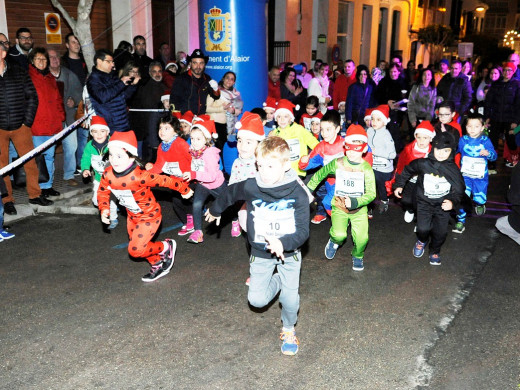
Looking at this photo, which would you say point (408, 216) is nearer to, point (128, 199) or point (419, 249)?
point (419, 249)

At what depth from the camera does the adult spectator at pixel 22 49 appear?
355 inches

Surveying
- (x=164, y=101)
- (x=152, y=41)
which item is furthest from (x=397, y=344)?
(x=152, y=41)

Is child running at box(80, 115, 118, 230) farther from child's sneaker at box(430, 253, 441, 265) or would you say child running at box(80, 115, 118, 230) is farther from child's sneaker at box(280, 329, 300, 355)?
child's sneaker at box(430, 253, 441, 265)

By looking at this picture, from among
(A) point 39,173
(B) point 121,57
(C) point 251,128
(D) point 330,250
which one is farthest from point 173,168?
(B) point 121,57

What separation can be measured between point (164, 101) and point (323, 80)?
537 cm

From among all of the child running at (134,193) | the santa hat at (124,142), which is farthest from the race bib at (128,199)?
the santa hat at (124,142)

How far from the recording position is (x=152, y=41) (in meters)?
15.3

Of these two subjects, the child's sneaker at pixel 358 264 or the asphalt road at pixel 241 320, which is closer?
the asphalt road at pixel 241 320

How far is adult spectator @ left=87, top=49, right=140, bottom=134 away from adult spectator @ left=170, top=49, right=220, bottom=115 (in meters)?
1.15

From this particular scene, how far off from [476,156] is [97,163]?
18.3 feet

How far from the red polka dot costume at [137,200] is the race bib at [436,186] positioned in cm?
294

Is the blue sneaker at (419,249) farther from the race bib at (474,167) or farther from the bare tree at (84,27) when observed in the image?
the bare tree at (84,27)

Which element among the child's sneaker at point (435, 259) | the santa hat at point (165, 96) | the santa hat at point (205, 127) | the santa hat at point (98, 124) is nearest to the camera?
the child's sneaker at point (435, 259)

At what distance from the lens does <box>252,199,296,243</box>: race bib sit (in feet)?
14.4
